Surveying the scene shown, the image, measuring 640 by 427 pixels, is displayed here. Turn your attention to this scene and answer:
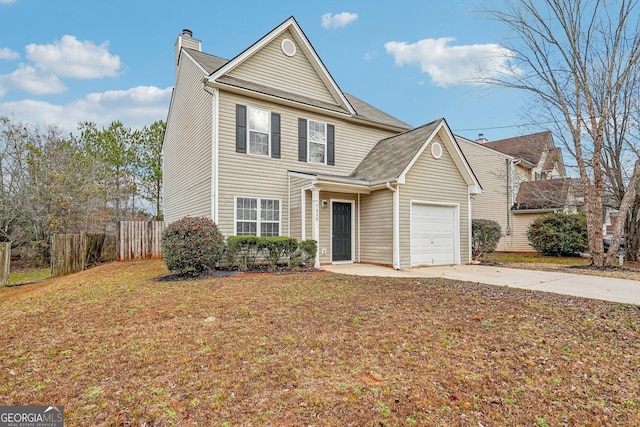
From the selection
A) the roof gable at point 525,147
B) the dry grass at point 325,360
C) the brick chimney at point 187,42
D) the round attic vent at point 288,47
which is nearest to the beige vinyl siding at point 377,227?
the dry grass at point 325,360

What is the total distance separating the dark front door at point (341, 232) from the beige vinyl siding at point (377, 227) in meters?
0.47

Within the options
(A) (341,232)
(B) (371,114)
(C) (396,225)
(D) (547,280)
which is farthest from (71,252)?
(D) (547,280)

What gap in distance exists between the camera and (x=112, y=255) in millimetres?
14867

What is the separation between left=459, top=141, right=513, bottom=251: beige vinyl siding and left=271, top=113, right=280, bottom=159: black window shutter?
14.5 metres

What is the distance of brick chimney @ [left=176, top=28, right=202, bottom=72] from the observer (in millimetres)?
13930

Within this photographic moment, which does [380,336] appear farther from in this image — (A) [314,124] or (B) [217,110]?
(A) [314,124]

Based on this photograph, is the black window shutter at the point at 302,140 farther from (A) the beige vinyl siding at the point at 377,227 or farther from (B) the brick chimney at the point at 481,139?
(B) the brick chimney at the point at 481,139

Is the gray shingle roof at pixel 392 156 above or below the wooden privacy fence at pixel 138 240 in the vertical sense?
above

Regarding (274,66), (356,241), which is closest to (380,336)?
(356,241)

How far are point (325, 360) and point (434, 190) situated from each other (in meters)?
9.15

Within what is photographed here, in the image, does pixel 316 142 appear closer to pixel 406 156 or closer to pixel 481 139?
pixel 406 156

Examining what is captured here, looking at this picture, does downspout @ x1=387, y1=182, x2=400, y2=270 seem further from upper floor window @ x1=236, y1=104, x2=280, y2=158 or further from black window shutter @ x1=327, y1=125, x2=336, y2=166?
upper floor window @ x1=236, y1=104, x2=280, y2=158

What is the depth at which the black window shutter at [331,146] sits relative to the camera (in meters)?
12.7

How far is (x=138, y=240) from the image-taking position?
14.3 metres
